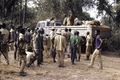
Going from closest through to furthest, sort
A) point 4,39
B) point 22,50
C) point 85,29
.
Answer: point 22,50, point 4,39, point 85,29

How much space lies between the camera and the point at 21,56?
543 centimetres

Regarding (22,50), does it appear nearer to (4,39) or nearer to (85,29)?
(4,39)

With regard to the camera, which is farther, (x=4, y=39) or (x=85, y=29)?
(x=85, y=29)

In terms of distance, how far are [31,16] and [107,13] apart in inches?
548

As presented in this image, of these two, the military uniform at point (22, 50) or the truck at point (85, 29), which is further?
the truck at point (85, 29)

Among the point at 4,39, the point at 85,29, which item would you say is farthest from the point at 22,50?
the point at 85,29

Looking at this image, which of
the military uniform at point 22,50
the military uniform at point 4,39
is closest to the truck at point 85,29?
the military uniform at point 4,39

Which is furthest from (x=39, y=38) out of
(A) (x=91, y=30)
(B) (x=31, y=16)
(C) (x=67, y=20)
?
(B) (x=31, y=16)

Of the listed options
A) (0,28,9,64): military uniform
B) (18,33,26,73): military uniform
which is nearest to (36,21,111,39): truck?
(0,28,9,64): military uniform

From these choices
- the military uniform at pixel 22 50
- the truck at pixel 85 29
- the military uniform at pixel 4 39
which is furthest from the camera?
the truck at pixel 85 29

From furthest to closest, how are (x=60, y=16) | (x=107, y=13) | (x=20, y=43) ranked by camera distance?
(x=60, y=16) → (x=107, y=13) → (x=20, y=43)

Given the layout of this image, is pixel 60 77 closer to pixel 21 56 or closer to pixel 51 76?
pixel 51 76

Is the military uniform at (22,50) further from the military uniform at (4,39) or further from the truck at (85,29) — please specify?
the truck at (85,29)

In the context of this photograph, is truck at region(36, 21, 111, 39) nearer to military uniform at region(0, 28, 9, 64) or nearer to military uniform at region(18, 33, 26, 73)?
military uniform at region(0, 28, 9, 64)
